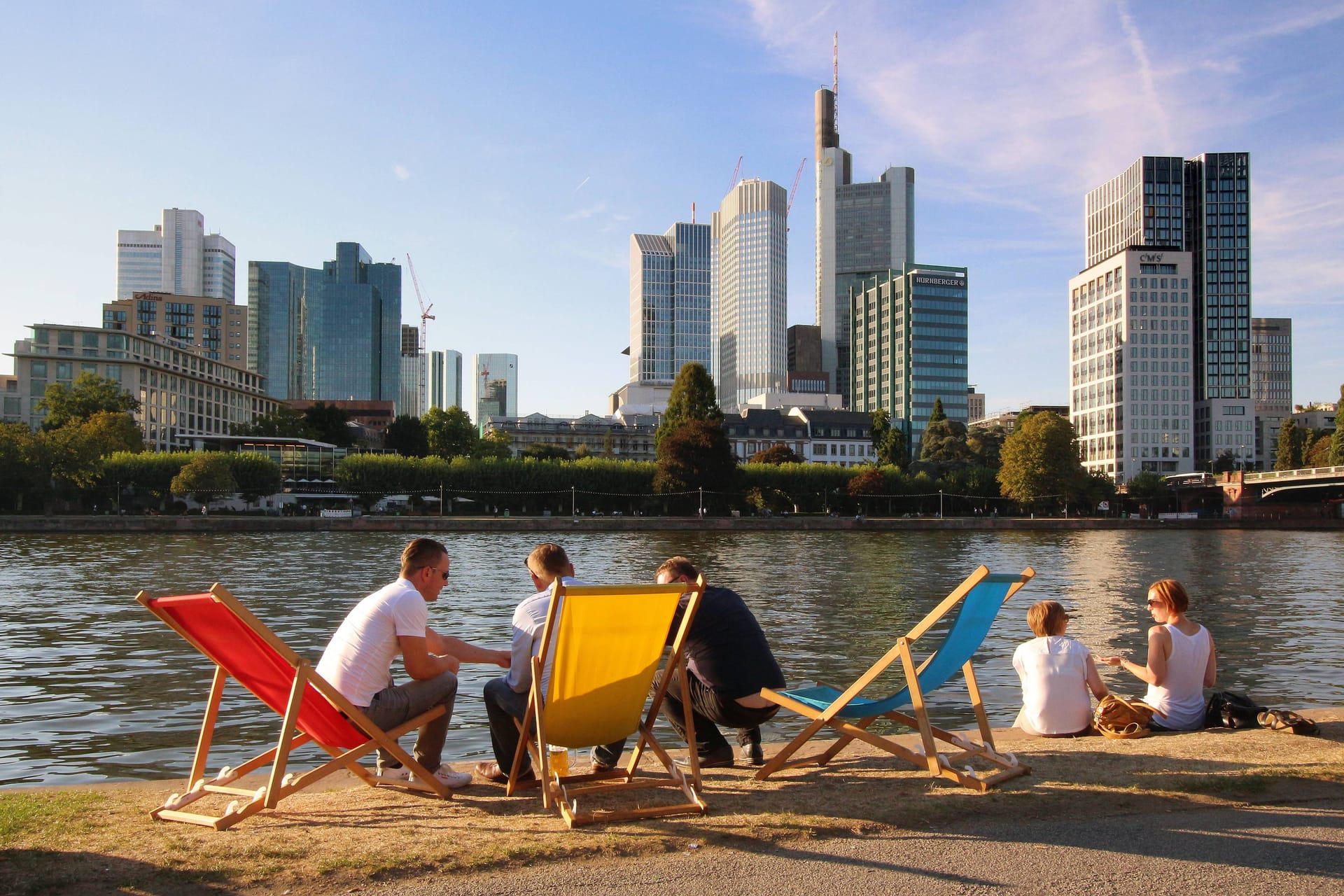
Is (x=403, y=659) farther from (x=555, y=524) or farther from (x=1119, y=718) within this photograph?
(x=555, y=524)

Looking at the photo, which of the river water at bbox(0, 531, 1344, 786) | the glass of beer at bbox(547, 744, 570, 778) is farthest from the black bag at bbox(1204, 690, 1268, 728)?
the glass of beer at bbox(547, 744, 570, 778)

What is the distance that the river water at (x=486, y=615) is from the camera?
9.20 metres

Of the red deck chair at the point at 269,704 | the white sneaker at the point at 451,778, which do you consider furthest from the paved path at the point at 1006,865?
the white sneaker at the point at 451,778

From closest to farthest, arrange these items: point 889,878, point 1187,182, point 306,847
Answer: point 889,878 < point 306,847 < point 1187,182

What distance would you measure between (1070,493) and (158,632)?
288 feet

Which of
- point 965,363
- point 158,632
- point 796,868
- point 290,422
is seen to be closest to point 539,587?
point 796,868

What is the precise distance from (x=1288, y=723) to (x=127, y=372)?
132m

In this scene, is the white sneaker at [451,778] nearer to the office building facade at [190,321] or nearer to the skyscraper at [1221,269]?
the office building facade at [190,321]

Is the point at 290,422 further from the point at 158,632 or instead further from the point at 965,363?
the point at 158,632

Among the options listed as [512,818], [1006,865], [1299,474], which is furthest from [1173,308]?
[512,818]

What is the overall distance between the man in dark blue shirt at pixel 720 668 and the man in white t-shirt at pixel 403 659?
1.01 m

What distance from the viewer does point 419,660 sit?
5258 millimetres

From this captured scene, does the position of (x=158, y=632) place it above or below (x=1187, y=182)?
below

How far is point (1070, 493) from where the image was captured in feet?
300
